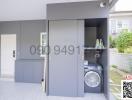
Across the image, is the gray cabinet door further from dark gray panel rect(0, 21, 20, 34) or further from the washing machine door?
dark gray panel rect(0, 21, 20, 34)

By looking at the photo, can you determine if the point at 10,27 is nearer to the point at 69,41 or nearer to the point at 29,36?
the point at 29,36

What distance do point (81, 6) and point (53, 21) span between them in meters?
0.96

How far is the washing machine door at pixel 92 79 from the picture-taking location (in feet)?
17.3

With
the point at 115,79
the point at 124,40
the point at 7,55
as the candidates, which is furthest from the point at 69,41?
the point at 7,55

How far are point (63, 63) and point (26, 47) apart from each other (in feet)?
9.62

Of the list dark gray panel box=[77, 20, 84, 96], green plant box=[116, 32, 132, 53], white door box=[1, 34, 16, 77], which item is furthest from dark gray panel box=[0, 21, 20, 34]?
green plant box=[116, 32, 132, 53]

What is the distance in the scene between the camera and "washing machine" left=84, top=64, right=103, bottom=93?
5266 millimetres

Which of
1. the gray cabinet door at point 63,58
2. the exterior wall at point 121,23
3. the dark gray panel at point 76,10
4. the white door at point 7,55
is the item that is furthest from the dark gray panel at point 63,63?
the white door at point 7,55

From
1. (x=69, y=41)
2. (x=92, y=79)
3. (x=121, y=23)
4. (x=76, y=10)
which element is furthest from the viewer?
(x=121, y=23)

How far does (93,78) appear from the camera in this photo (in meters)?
5.30

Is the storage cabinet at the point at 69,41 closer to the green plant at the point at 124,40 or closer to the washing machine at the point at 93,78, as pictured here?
the washing machine at the point at 93,78

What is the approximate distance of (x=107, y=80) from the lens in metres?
4.60

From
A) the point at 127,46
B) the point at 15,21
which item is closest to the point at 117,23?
the point at 127,46

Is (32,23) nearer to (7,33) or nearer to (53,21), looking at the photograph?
(7,33)
